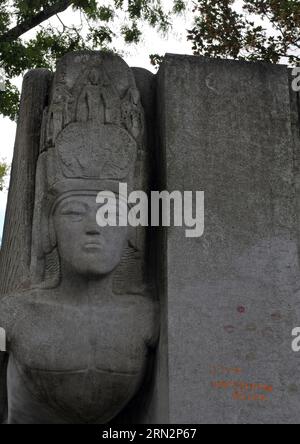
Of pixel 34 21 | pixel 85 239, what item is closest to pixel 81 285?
pixel 85 239

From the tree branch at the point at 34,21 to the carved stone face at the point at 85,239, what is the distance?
6071mm

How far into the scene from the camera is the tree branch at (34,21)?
10.1m

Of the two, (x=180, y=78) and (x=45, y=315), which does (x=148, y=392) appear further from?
(x=180, y=78)

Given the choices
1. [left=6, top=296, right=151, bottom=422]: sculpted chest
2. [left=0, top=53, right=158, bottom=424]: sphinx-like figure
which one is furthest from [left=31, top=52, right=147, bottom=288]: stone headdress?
[left=6, top=296, right=151, bottom=422]: sculpted chest

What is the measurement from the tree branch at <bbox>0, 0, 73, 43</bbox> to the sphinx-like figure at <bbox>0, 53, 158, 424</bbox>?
5.58 meters

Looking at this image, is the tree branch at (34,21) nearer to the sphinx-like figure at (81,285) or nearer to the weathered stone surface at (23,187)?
the weathered stone surface at (23,187)

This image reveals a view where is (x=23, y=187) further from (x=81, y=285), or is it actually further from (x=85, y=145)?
(x=81, y=285)

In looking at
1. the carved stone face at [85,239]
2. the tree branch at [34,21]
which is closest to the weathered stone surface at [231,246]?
the carved stone face at [85,239]

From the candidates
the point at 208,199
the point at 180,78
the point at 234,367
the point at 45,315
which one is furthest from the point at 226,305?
the point at 180,78

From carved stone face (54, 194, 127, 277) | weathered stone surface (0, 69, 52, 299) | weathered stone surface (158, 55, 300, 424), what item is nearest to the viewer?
weathered stone surface (158, 55, 300, 424)

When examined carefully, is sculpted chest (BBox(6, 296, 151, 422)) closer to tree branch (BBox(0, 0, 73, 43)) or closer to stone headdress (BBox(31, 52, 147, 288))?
stone headdress (BBox(31, 52, 147, 288))

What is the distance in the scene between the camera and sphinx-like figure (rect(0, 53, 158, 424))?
4.39 meters

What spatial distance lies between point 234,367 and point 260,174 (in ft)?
4.13

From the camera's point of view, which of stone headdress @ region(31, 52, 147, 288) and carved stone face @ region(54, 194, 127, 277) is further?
stone headdress @ region(31, 52, 147, 288)
